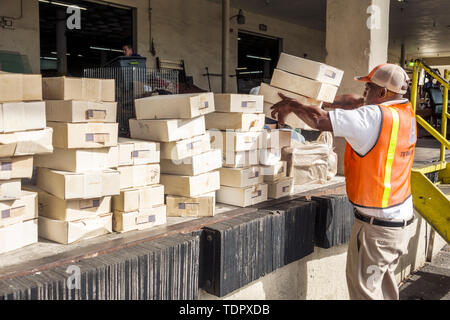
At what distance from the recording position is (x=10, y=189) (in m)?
2.87

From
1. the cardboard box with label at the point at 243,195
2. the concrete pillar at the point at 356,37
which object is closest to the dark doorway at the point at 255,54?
the concrete pillar at the point at 356,37

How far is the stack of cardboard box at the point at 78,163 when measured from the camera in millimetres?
3061

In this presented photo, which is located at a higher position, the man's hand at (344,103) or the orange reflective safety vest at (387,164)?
the man's hand at (344,103)

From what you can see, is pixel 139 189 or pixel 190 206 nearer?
pixel 139 189

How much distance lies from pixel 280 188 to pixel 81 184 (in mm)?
2240

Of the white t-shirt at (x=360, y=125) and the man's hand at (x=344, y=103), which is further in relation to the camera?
the man's hand at (x=344, y=103)

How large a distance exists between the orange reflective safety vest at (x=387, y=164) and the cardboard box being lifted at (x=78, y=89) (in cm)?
189

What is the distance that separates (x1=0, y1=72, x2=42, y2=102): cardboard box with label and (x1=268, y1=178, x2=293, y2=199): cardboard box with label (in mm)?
2482

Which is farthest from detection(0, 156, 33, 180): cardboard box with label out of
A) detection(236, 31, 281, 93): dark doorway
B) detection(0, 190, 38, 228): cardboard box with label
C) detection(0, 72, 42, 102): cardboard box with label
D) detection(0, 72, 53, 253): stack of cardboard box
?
detection(236, 31, 281, 93): dark doorway

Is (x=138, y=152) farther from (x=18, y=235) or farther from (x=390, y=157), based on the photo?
(x=390, y=157)

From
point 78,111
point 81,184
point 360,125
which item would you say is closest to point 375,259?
point 360,125

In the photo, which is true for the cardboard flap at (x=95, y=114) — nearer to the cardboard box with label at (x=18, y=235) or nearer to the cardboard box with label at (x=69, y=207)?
the cardboard box with label at (x=69, y=207)
